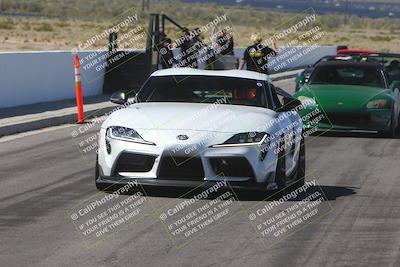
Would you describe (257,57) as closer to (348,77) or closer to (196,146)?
(348,77)

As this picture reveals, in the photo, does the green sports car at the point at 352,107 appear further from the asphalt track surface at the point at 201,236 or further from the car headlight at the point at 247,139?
the car headlight at the point at 247,139

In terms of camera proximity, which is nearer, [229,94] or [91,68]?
[229,94]

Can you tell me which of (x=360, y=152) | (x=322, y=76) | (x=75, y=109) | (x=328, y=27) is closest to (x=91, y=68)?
(x=75, y=109)

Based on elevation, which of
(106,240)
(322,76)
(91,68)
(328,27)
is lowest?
(328,27)

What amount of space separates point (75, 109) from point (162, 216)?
488 inches

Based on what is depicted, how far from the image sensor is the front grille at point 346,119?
18234mm

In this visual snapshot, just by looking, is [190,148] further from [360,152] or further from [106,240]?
[360,152]

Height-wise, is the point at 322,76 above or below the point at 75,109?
above

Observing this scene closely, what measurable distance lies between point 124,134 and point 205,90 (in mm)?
1527

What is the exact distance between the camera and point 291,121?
11805 mm

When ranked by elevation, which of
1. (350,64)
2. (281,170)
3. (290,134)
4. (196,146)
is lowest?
(350,64)

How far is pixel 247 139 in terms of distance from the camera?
1062 cm

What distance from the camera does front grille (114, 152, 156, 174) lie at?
10.5 meters

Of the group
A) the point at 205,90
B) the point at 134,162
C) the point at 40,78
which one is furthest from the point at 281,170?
the point at 40,78
